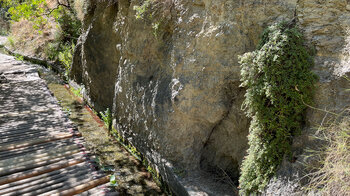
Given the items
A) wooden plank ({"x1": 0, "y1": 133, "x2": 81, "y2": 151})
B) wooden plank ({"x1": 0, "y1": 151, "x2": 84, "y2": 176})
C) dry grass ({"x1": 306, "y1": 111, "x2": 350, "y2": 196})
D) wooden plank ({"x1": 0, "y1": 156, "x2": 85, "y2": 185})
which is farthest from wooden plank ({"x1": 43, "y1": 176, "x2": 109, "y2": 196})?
dry grass ({"x1": 306, "y1": 111, "x2": 350, "y2": 196})

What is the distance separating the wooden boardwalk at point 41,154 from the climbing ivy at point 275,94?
6.67ft

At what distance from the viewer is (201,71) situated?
4.21m

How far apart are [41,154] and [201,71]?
2841mm

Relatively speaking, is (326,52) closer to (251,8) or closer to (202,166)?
(251,8)

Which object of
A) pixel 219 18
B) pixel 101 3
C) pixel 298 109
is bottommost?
pixel 298 109

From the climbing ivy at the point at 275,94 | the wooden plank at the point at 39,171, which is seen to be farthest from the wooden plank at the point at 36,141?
the climbing ivy at the point at 275,94

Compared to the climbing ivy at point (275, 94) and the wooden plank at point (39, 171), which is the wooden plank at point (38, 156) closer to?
the wooden plank at point (39, 171)

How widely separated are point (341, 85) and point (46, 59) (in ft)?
49.1

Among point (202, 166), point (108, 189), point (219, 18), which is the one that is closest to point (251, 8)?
point (219, 18)

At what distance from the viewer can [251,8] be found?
3.65 m

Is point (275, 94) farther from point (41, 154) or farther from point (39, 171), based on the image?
point (41, 154)

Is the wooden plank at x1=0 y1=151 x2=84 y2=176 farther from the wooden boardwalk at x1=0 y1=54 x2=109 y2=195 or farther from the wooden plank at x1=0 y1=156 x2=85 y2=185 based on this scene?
the wooden plank at x1=0 y1=156 x2=85 y2=185

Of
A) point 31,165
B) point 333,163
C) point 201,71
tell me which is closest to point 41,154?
point 31,165

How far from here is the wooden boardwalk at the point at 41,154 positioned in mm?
3238
